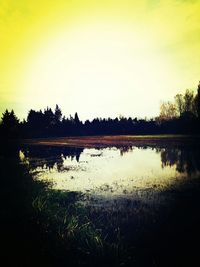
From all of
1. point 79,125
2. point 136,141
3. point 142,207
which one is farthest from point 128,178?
point 79,125

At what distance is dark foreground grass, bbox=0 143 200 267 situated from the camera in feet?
25.0

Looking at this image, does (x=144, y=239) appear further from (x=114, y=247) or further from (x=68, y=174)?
(x=68, y=174)

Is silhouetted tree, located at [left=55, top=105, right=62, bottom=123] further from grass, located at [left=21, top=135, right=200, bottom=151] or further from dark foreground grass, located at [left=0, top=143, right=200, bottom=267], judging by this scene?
dark foreground grass, located at [left=0, top=143, right=200, bottom=267]

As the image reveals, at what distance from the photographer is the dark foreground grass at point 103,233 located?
7.61 m

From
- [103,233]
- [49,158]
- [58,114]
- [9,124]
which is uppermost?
[58,114]

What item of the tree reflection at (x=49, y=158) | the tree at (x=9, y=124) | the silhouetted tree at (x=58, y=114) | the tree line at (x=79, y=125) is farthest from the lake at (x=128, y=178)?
the silhouetted tree at (x=58, y=114)

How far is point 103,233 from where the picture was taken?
372 inches

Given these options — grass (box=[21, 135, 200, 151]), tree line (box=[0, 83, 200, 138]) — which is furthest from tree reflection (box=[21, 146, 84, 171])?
tree line (box=[0, 83, 200, 138])

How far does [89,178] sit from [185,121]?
45.6m

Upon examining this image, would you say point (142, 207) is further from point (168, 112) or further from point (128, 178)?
point (168, 112)

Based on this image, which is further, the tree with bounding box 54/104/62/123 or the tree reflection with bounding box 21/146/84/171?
the tree with bounding box 54/104/62/123

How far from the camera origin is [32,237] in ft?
27.9

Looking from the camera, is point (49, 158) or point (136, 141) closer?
point (49, 158)

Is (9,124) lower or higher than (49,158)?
higher
